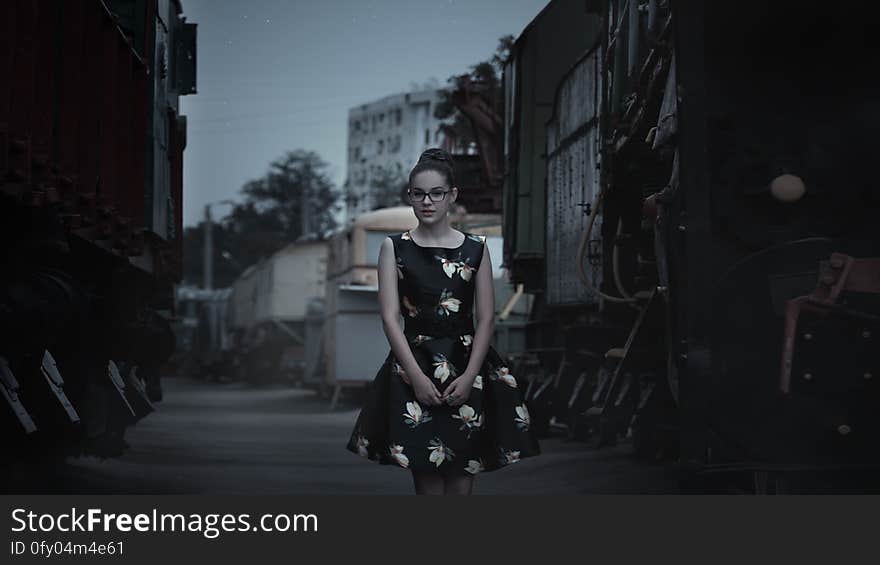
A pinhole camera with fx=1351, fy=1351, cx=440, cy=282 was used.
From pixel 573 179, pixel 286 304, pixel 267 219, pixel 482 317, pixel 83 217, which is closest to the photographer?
pixel 482 317

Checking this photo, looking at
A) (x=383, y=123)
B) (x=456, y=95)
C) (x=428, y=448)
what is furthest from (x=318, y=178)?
(x=428, y=448)

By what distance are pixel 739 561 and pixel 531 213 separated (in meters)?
11.2

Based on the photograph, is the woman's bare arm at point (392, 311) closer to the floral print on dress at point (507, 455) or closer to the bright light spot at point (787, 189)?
the floral print on dress at point (507, 455)

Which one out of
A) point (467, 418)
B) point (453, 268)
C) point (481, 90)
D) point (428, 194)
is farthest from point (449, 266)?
point (481, 90)

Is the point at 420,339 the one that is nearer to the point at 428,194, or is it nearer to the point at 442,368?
the point at 442,368

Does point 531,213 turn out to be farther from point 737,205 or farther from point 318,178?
point 318,178

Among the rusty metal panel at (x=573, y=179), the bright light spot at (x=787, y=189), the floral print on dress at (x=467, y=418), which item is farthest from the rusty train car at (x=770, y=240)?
the rusty metal panel at (x=573, y=179)

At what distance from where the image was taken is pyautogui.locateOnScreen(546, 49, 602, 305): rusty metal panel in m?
11.3

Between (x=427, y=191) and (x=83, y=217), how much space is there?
4319 mm

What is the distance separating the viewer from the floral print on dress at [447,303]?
4613 mm

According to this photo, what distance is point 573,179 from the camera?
12648 millimetres

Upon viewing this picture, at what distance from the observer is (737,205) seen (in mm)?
5586

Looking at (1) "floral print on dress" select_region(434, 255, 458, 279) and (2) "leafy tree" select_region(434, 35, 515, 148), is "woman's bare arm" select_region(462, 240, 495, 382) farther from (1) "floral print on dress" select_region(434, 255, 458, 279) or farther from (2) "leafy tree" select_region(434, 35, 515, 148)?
(2) "leafy tree" select_region(434, 35, 515, 148)

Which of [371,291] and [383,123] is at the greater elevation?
[383,123]
